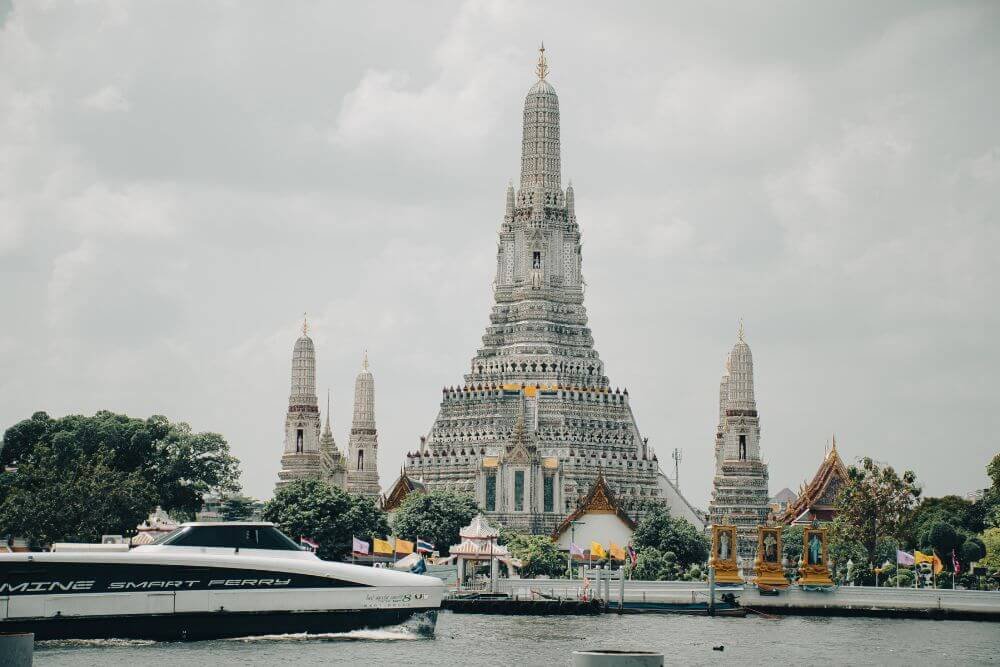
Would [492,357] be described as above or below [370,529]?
above

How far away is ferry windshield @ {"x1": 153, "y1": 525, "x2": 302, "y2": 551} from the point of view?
5334 cm

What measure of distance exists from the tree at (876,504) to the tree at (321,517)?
2811cm

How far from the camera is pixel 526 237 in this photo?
135m

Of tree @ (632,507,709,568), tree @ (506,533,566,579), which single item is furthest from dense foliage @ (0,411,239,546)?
tree @ (632,507,709,568)

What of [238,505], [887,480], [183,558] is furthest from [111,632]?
[238,505]

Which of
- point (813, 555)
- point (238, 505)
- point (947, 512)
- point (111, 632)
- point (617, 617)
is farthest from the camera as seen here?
Result: point (238, 505)

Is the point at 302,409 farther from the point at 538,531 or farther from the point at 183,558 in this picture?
the point at 183,558

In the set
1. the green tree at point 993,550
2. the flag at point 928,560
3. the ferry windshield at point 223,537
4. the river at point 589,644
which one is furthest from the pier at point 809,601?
the ferry windshield at point 223,537

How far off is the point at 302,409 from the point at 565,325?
852 inches

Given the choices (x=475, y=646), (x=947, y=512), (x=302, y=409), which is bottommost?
(x=475, y=646)

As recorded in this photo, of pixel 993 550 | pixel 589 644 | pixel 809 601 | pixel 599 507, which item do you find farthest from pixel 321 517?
pixel 589 644

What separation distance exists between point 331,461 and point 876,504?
178ft

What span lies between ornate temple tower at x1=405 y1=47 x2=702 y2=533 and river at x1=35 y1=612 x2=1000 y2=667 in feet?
160

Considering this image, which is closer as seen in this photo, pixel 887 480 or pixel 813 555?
pixel 813 555
